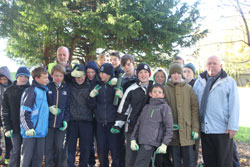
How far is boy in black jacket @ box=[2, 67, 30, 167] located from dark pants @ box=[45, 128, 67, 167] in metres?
0.66

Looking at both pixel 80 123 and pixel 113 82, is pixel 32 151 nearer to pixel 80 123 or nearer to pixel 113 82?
pixel 80 123

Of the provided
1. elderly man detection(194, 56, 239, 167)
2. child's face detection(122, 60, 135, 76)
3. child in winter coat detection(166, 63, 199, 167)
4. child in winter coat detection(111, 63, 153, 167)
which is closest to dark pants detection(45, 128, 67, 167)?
child in winter coat detection(111, 63, 153, 167)

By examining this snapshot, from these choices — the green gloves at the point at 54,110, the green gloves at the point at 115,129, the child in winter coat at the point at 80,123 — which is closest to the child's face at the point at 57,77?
the child in winter coat at the point at 80,123

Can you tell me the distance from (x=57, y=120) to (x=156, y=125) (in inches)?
68.3

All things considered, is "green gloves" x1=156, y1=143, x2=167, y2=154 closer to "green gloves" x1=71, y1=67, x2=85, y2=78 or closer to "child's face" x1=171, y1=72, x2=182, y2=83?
"child's face" x1=171, y1=72, x2=182, y2=83

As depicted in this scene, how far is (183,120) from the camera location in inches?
144

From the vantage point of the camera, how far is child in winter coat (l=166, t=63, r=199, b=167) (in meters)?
3.63

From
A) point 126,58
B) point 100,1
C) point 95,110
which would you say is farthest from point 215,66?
point 100,1

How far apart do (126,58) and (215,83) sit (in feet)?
5.71

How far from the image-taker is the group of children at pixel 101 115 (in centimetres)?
353

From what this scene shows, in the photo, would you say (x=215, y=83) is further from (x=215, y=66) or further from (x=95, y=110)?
(x=95, y=110)

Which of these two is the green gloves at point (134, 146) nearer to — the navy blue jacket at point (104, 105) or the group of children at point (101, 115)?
the group of children at point (101, 115)

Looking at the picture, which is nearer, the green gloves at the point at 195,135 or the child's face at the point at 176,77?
the green gloves at the point at 195,135

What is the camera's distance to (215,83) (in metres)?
3.66
